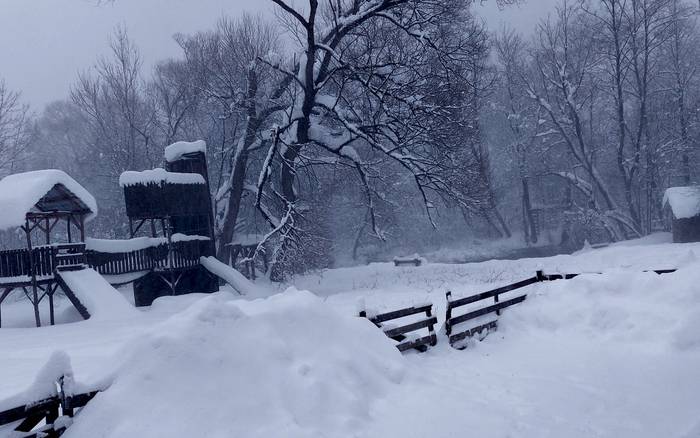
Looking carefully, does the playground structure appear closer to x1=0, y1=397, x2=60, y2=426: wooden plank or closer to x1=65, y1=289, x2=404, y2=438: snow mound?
x1=65, y1=289, x2=404, y2=438: snow mound

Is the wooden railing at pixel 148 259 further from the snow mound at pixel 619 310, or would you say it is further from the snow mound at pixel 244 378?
the snow mound at pixel 244 378

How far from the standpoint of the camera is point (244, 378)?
5574 mm

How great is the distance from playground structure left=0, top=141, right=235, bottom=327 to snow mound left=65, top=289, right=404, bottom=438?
1308 cm

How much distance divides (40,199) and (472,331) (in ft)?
55.0

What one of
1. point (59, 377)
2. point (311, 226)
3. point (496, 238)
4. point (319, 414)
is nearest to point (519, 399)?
point (319, 414)

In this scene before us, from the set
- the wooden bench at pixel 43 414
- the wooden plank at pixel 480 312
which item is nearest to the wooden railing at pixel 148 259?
the wooden plank at pixel 480 312

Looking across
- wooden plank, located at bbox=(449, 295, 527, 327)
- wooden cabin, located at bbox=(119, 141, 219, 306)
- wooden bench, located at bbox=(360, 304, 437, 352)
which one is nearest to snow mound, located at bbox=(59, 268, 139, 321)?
wooden cabin, located at bbox=(119, 141, 219, 306)

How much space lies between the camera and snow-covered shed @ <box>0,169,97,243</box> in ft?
58.9

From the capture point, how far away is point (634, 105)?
152 feet

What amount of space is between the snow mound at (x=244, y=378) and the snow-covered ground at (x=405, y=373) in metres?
0.02

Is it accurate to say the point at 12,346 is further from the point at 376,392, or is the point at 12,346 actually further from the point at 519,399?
the point at 519,399

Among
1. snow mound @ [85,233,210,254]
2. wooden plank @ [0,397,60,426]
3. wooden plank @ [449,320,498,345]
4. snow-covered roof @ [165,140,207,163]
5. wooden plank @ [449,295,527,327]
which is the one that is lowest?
wooden plank @ [449,320,498,345]

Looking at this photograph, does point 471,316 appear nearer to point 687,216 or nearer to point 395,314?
point 395,314

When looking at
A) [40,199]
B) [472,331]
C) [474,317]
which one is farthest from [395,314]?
[40,199]
